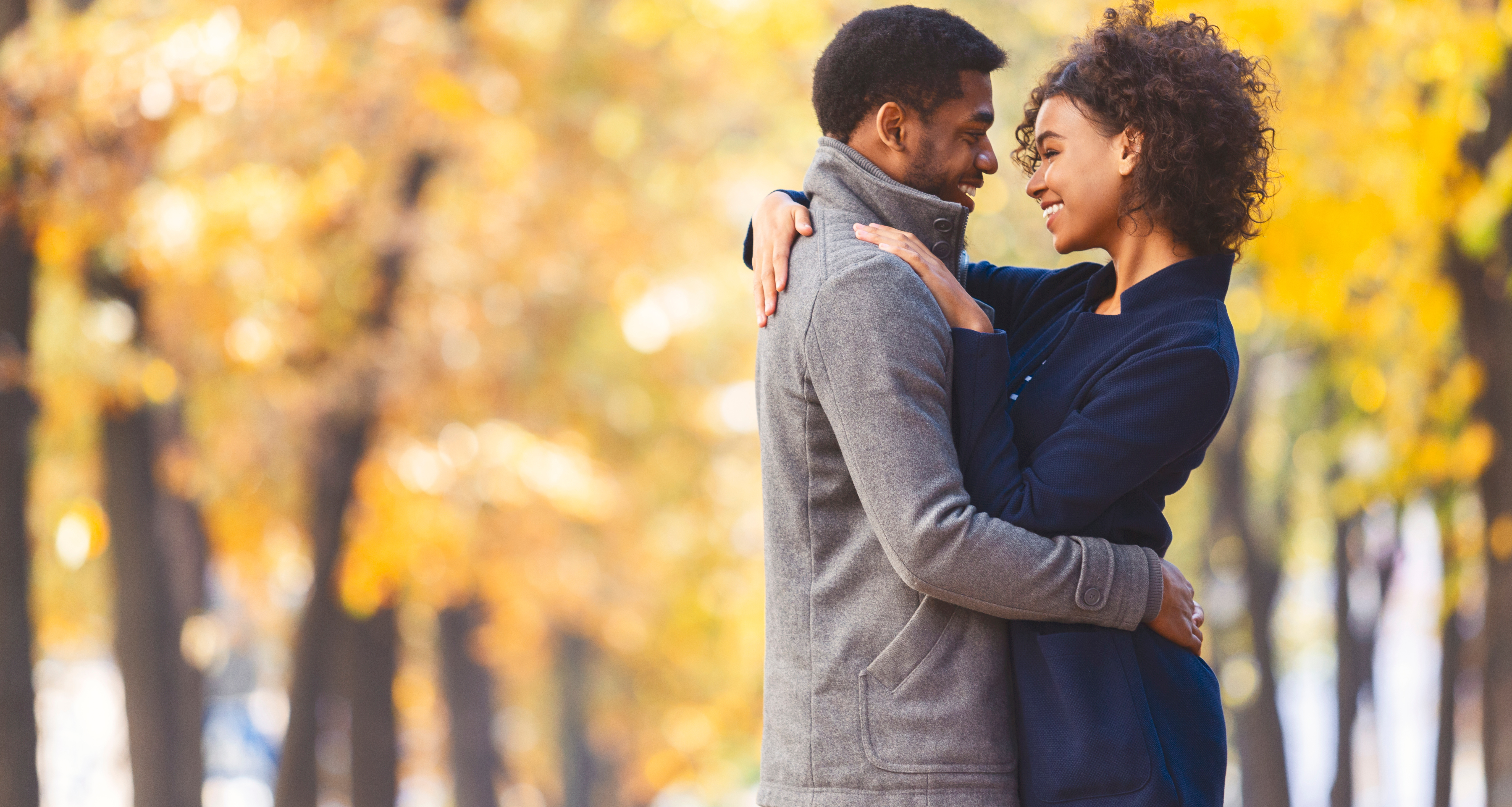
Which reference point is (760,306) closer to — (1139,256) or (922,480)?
(922,480)

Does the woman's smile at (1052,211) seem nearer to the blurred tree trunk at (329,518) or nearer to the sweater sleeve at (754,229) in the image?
the sweater sleeve at (754,229)

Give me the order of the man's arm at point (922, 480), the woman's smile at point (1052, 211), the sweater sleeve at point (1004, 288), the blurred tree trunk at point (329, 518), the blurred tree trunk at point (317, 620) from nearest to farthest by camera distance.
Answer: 1. the man's arm at point (922, 480)
2. the woman's smile at point (1052, 211)
3. the sweater sleeve at point (1004, 288)
4. the blurred tree trunk at point (329, 518)
5. the blurred tree trunk at point (317, 620)

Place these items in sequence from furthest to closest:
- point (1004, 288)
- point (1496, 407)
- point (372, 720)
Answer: point (372, 720) → point (1496, 407) → point (1004, 288)

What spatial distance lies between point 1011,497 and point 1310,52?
6.75 m

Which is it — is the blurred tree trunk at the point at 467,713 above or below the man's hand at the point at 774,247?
below

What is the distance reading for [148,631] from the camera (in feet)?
32.4

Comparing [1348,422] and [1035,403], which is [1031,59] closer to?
[1348,422]

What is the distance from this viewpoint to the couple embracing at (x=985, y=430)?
2.36 metres

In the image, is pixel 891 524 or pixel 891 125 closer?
pixel 891 524

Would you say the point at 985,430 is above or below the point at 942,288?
below

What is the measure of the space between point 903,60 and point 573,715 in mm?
20657

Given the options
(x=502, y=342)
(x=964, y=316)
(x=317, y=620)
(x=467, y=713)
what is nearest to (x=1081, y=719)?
(x=964, y=316)

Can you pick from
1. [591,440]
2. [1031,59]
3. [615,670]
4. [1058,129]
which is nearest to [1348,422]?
[1031,59]

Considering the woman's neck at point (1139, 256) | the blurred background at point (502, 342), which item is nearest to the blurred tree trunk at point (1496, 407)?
the blurred background at point (502, 342)
